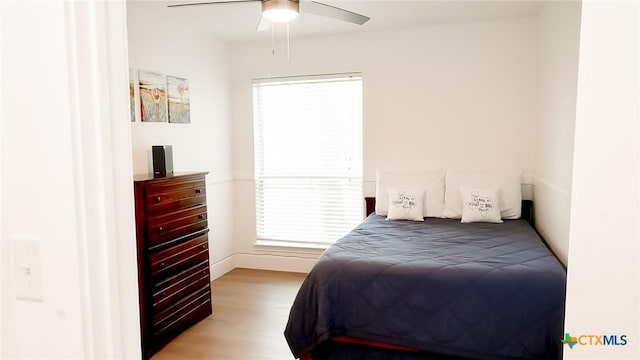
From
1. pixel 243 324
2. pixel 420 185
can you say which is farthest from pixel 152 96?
pixel 420 185

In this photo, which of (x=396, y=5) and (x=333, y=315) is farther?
(x=396, y=5)

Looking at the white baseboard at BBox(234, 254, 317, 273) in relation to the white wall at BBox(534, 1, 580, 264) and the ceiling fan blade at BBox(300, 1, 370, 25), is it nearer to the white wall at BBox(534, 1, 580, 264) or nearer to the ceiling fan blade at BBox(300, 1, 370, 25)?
the white wall at BBox(534, 1, 580, 264)

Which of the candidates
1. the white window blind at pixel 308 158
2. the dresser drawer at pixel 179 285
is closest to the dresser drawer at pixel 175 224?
the dresser drawer at pixel 179 285

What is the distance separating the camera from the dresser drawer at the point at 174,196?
9.98 feet

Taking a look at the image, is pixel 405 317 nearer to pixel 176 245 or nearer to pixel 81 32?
pixel 176 245

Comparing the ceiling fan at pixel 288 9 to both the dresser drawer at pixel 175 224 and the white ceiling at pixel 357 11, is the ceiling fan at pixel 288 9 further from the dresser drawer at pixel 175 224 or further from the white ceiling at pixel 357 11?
the dresser drawer at pixel 175 224

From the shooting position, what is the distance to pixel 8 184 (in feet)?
2.67

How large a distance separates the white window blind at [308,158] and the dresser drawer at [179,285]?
1478mm

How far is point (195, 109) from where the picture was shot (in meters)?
4.39

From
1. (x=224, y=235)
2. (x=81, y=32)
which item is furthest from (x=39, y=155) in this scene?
(x=224, y=235)

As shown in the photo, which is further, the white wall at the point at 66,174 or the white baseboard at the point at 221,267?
the white baseboard at the point at 221,267

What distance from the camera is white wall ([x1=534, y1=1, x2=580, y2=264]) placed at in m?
2.90

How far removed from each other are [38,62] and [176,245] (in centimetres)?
273

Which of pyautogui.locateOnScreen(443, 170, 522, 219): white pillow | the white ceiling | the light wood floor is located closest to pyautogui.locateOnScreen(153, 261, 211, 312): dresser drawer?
the light wood floor
